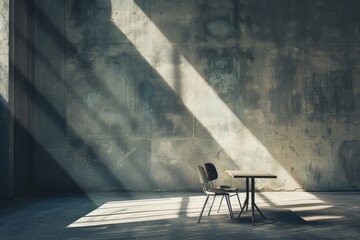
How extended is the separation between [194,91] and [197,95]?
0.12 m

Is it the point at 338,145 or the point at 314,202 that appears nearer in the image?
the point at 314,202

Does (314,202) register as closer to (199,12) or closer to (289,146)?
(289,146)

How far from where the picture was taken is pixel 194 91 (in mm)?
9000

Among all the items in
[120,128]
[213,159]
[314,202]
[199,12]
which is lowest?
[314,202]

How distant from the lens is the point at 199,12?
9.07 meters

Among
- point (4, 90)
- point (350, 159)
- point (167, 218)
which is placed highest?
point (4, 90)

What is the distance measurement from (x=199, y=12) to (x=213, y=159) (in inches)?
142

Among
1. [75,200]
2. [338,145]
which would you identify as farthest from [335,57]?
[75,200]

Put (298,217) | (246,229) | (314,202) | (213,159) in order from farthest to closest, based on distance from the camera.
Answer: (213,159) → (314,202) → (298,217) → (246,229)

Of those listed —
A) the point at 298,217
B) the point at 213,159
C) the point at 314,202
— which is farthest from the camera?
the point at 213,159

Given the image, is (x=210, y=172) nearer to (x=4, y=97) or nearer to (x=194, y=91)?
(x=194, y=91)

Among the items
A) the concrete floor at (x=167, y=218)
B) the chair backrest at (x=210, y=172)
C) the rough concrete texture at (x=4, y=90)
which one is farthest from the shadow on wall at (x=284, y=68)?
the rough concrete texture at (x=4, y=90)

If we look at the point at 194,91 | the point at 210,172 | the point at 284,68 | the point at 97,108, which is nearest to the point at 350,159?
the point at 284,68

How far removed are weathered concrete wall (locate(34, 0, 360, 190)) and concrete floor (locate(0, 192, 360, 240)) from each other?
0.91 metres
